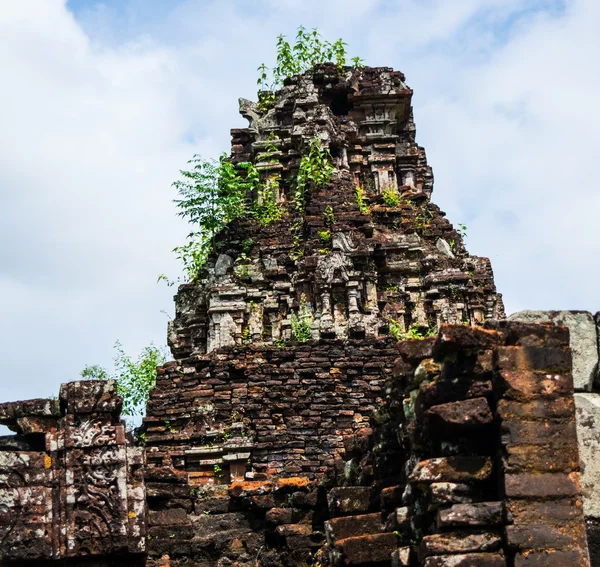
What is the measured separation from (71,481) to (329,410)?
6.36 metres

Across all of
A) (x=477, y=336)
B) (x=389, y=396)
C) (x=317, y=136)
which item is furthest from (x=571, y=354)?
(x=317, y=136)

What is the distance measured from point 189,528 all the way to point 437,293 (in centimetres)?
753

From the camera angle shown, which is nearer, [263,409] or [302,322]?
[263,409]

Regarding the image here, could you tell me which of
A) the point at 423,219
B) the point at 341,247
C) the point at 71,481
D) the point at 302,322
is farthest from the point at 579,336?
the point at 423,219

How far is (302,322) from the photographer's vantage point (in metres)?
19.3

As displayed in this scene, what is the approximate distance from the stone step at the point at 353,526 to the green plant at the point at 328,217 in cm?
975

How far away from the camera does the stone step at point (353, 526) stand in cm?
1030

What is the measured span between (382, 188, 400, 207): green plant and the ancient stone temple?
1.2 inches

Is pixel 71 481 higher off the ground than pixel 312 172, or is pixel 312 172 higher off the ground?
pixel 312 172

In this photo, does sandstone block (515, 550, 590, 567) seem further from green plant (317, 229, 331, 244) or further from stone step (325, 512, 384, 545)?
green plant (317, 229, 331, 244)

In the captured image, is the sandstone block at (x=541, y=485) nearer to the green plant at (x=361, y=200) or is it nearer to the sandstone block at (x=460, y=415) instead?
the sandstone block at (x=460, y=415)

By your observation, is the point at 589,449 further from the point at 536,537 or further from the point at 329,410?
the point at 329,410

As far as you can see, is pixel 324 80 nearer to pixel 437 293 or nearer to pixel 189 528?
pixel 437 293

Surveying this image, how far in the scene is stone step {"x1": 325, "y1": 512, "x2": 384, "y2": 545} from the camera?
1030cm
